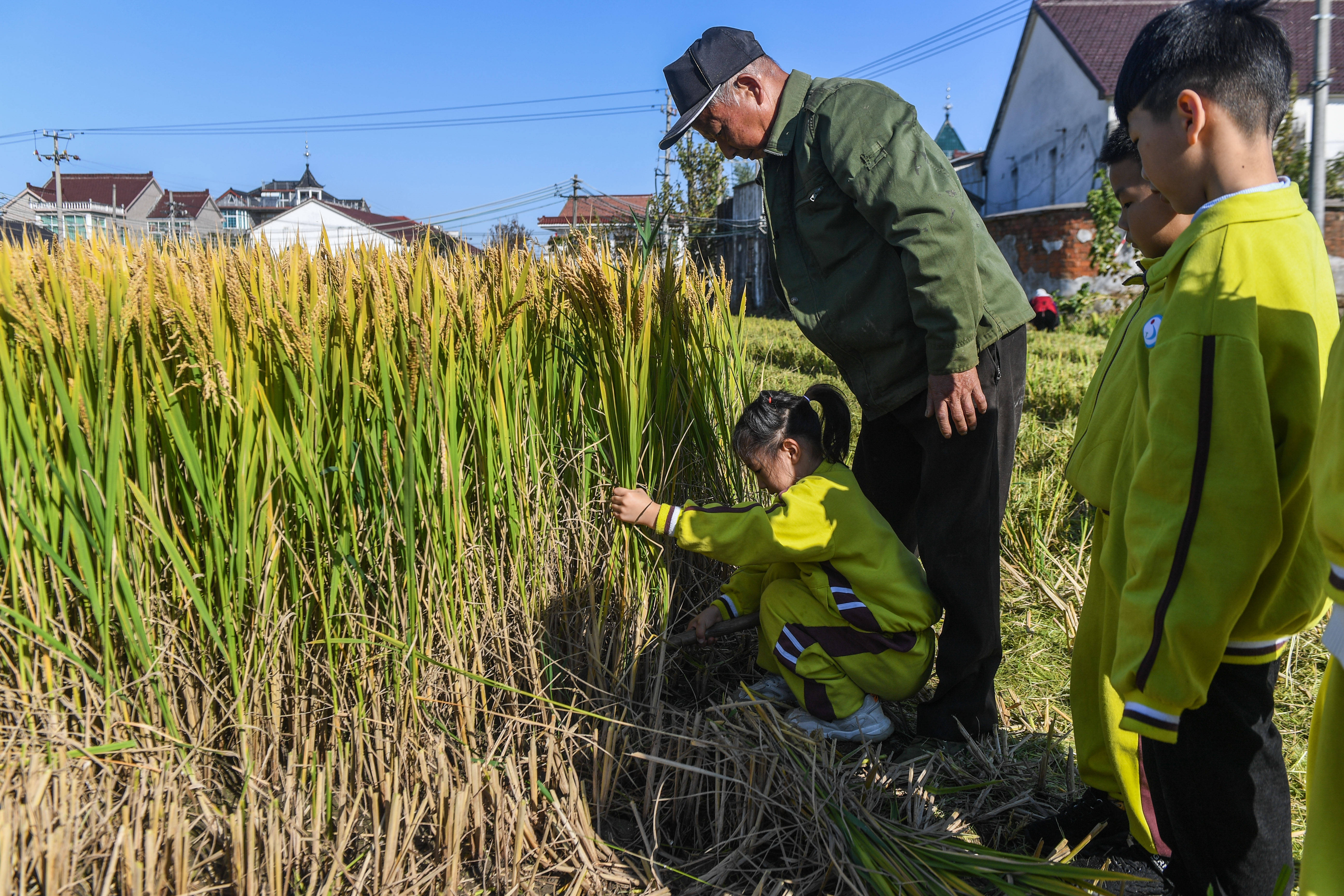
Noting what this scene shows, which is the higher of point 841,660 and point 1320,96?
point 1320,96

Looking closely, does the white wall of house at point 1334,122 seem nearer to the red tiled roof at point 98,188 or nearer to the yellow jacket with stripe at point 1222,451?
the yellow jacket with stripe at point 1222,451

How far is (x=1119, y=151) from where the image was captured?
172cm

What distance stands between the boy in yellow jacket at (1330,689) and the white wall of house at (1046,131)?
16.4 metres

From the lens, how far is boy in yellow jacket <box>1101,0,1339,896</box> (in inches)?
41.3

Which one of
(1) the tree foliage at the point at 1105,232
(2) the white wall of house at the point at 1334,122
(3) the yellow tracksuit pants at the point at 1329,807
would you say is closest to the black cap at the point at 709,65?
(3) the yellow tracksuit pants at the point at 1329,807

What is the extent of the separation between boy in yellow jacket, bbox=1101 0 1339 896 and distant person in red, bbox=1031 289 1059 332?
1020cm

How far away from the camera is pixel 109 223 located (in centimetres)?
235

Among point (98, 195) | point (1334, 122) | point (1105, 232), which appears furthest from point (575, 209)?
point (98, 195)

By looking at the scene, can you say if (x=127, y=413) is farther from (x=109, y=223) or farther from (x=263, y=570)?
(x=109, y=223)

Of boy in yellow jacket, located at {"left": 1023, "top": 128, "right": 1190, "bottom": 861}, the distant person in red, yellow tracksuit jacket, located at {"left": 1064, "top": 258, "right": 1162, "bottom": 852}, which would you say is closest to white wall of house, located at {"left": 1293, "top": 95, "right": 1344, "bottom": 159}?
the distant person in red

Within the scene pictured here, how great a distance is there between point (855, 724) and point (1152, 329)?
1.19 m

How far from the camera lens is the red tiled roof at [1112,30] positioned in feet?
57.5

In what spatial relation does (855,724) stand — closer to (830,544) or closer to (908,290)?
(830,544)

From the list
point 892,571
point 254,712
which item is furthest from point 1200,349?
A: point 254,712
